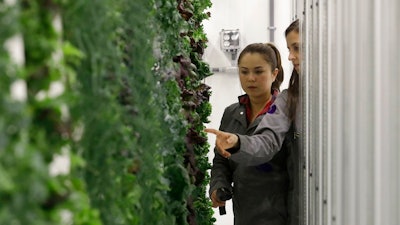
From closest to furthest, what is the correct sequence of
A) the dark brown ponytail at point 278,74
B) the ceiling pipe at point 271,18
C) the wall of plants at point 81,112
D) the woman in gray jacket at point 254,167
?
the wall of plants at point 81,112 → the woman in gray jacket at point 254,167 → the dark brown ponytail at point 278,74 → the ceiling pipe at point 271,18

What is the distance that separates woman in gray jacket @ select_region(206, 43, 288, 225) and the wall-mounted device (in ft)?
5.48

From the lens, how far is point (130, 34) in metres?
0.93

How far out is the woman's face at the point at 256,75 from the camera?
283 centimetres

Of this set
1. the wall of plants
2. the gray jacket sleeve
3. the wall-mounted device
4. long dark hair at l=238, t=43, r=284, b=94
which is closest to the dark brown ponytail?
long dark hair at l=238, t=43, r=284, b=94

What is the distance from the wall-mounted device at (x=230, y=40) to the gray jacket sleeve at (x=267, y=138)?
6.67 feet

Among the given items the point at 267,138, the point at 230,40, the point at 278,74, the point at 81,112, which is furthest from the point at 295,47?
the point at 81,112

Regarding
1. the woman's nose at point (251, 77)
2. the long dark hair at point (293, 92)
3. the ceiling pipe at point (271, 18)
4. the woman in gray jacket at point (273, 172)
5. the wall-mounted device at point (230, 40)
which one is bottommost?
the woman in gray jacket at point (273, 172)

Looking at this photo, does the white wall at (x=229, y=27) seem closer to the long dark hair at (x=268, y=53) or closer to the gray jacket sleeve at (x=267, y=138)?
the long dark hair at (x=268, y=53)

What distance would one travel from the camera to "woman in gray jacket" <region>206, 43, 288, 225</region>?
2.66m

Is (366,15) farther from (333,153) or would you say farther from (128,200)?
(128,200)

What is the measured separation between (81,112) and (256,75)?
2.23 meters

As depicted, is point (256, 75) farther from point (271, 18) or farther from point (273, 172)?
point (271, 18)

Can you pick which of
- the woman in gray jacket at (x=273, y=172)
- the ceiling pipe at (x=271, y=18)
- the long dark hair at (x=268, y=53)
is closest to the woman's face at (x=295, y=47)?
the woman in gray jacket at (x=273, y=172)

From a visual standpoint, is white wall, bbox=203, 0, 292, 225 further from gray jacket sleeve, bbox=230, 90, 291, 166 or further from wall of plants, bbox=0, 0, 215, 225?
wall of plants, bbox=0, 0, 215, 225
